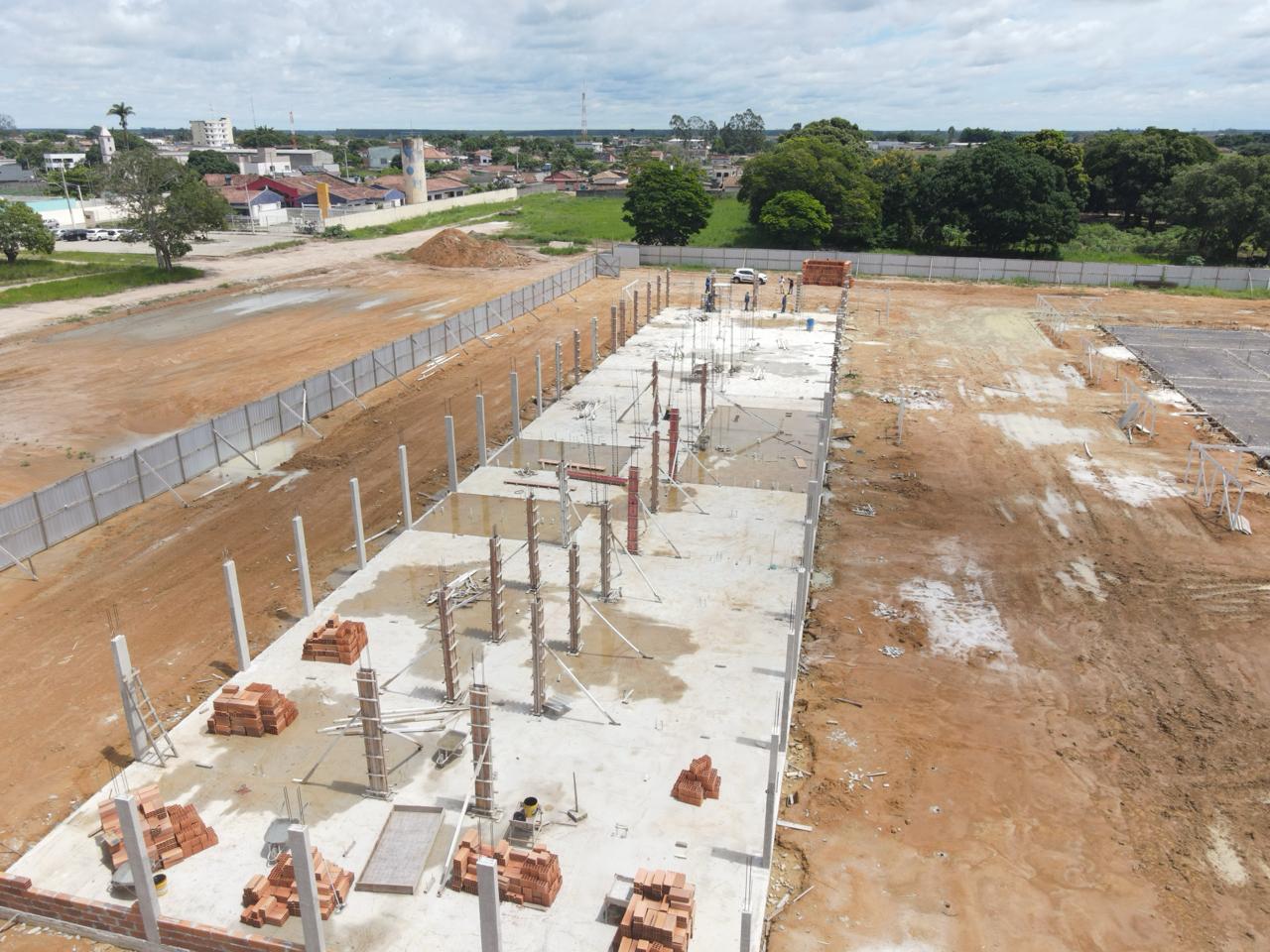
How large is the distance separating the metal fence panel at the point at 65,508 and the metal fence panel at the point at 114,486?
0.25m

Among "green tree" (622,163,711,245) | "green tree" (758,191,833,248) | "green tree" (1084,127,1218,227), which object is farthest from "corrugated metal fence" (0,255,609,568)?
"green tree" (1084,127,1218,227)

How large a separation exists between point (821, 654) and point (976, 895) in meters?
5.81

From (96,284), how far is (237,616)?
152 feet

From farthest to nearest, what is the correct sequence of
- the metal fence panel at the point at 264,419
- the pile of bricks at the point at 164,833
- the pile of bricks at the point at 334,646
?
the metal fence panel at the point at 264,419, the pile of bricks at the point at 334,646, the pile of bricks at the point at 164,833

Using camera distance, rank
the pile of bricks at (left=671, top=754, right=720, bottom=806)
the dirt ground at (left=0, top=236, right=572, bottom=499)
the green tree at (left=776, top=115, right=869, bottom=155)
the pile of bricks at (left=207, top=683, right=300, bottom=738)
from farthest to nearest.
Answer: the green tree at (left=776, top=115, right=869, bottom=155) → the dirt ground at (left=0, top=236, right=572, bottom=499) → the pile of bricks at (left=207, top=683, right=300, bottom=738) → the pile of bricks at (left=671, top=754, right=720, bottom=806)

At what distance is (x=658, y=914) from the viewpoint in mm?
9984

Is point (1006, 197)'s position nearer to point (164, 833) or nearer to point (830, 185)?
point (830, 185)

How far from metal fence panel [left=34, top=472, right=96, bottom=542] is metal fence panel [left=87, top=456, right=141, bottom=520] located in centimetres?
25

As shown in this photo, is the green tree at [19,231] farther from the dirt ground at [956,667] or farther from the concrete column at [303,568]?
the concrete column at [303,568]

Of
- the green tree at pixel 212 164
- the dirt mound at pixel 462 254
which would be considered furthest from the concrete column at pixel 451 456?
the green tree at pixel 212 164

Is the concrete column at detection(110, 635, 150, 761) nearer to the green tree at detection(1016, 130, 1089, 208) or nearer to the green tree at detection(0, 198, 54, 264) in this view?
the green tree at detection(0, 198, 54, 264)

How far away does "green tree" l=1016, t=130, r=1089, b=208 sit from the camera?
7538cm

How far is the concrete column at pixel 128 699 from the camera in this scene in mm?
12172

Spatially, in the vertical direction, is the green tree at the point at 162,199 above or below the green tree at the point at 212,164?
below
